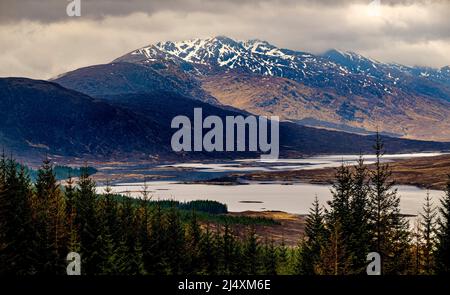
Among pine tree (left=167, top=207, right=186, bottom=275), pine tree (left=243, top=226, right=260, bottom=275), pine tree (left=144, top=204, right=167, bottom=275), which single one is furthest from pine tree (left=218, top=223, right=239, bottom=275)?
pine tree (left=144, top=204, right=167, bottom=275)

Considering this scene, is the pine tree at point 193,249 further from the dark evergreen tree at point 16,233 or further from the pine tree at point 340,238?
the dark evergreen tree at point 16,233

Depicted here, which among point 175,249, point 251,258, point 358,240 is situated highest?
point 358,240

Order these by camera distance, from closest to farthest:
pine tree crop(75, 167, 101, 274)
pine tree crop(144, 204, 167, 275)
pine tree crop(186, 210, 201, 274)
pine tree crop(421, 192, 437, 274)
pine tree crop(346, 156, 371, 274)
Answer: pine tree crop(346, 156, 371, 274) → pine tree crop(75, 167, 101, 274) → pine tree crop(421, 192, 437, 274) → pine tree crop(144, 204, 167, 275) → pine tree crop(186, 210, 201, 274)

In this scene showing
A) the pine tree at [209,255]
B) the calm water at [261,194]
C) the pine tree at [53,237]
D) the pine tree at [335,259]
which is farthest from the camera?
the calm water at [261,194]

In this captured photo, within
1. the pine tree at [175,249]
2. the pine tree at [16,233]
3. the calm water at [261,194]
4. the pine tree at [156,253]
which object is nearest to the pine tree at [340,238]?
the pine tree at [175,249]

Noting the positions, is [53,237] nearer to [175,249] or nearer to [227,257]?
[175,249]

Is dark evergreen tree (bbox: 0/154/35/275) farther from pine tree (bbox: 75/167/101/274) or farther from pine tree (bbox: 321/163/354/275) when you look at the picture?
pine tree (bbox: 321/163/354/275)

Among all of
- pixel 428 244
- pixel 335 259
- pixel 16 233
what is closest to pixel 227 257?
pixel 428 244

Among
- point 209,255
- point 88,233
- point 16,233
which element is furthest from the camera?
point 209,255
